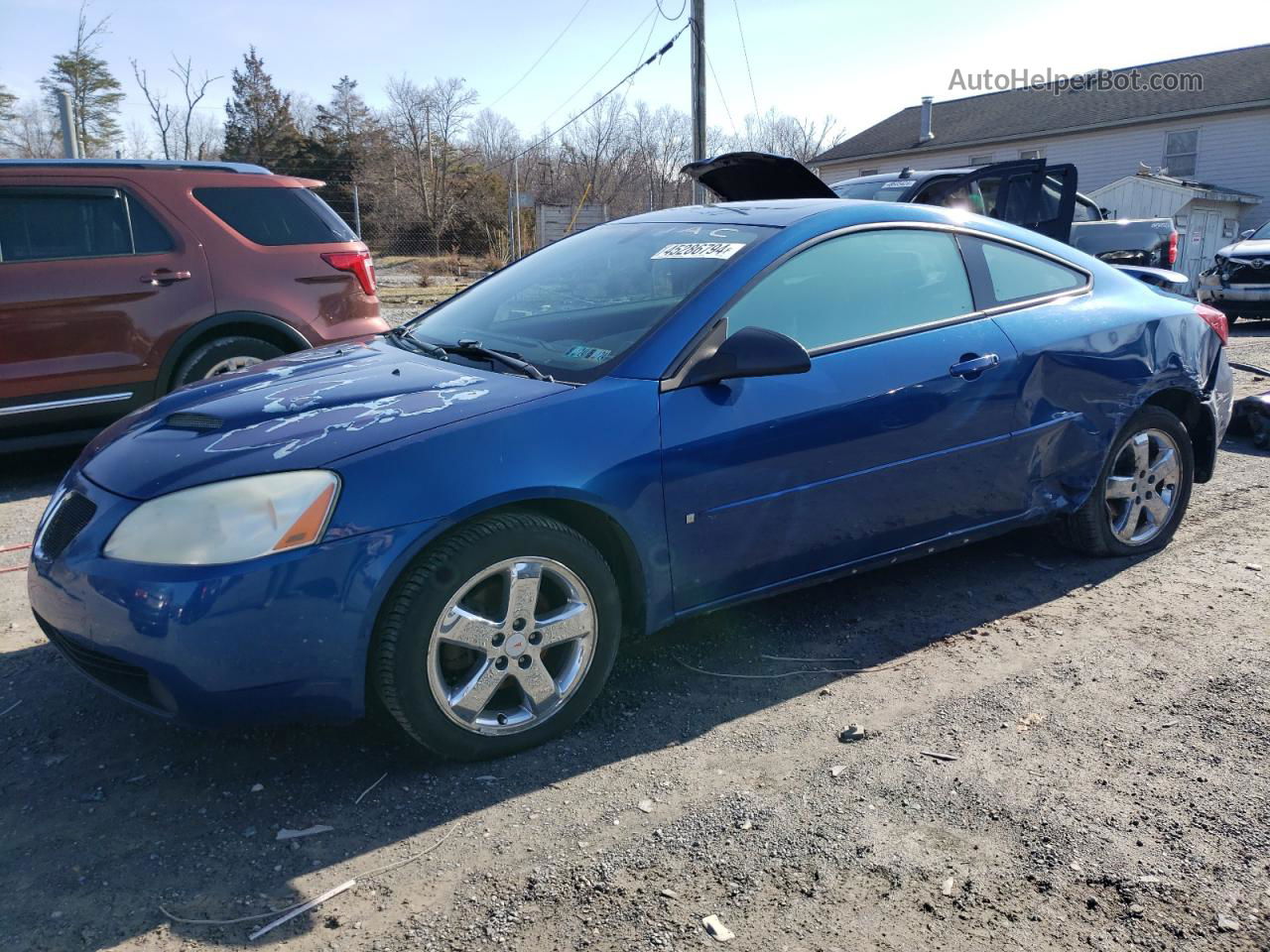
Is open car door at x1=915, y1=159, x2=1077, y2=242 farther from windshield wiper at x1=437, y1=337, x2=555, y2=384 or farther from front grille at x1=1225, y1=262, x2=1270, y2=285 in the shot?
front grille at x1=1225, y1=262, x2=1270, y2=285

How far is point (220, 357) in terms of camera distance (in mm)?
6316

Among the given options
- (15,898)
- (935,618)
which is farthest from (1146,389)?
(15,898)

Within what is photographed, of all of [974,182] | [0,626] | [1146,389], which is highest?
[974,182]

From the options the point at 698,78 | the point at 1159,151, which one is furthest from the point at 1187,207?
the point at 698,78

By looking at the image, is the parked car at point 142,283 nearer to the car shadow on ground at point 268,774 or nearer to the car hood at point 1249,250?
the car shadow on ground at point 268,774

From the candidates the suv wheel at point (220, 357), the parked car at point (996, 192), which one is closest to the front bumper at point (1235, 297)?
the parked car at point (996, 192)

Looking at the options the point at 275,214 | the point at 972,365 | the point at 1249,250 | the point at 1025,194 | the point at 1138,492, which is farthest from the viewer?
the point at 1249,250

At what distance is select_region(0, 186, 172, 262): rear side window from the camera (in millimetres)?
5820

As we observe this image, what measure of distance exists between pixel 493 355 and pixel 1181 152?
32.9 m

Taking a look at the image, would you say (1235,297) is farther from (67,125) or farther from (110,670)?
(110,670)

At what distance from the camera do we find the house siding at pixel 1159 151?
92.1 feet

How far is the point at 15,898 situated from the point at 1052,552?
4.18m

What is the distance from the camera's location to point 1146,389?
429 cm

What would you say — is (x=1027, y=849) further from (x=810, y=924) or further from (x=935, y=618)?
(x=935, y=618)
